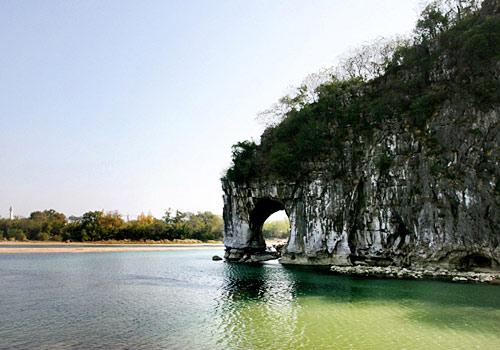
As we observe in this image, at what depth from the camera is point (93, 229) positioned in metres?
94.7

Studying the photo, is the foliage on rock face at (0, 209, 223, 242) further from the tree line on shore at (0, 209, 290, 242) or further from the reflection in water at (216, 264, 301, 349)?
the reflection in water at (216, 264, 301, 349)

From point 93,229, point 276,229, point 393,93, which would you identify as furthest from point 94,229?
point 276,229

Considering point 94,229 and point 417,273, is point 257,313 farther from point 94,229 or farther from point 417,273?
point 94,229

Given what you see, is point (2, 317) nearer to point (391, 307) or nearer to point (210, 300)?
point (210, 300)

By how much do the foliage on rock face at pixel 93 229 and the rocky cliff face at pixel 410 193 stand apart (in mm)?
60487

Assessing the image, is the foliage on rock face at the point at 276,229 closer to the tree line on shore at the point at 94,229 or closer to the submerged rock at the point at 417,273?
the tree line on shore at the point at 94,229

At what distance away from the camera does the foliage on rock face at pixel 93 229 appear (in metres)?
95.5

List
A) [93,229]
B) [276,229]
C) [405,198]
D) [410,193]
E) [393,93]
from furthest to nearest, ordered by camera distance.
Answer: [276,229] → [93,229] → [393,93] → [405,198] → [410,193]

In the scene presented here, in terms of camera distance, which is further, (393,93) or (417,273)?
(393,93)

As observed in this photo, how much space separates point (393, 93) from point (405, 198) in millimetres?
11332

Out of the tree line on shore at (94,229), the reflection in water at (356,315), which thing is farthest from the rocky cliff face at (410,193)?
the tree line on shore at (94,229)

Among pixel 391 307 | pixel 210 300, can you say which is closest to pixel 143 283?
pixel 210 300

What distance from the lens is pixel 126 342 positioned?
14094 millimetres

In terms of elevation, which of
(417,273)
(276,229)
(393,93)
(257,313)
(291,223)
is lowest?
(417,273)
